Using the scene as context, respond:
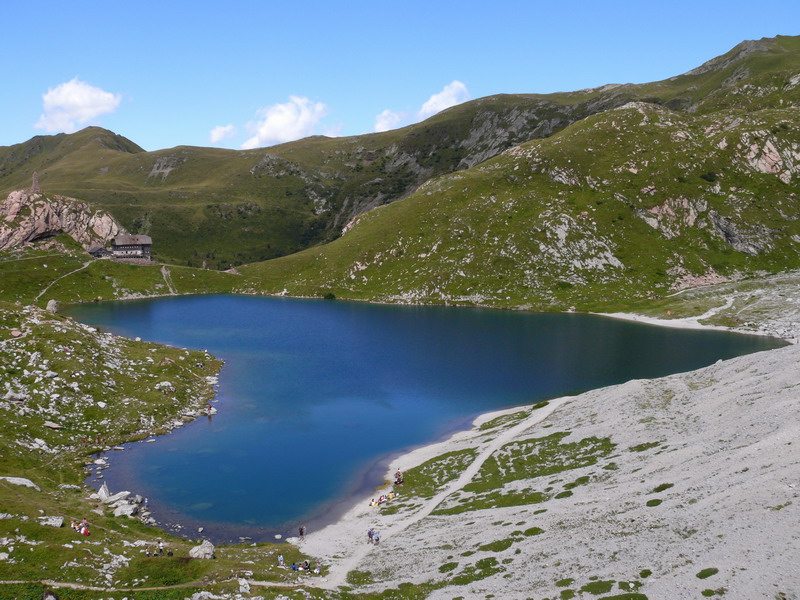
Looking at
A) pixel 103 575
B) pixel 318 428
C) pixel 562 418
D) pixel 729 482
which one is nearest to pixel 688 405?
pixel 562 418

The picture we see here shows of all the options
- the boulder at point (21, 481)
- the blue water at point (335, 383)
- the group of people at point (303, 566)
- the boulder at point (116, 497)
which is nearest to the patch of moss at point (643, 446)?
the blue water at point (335, 383)

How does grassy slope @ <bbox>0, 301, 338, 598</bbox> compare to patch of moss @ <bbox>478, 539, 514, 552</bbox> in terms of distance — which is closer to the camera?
grassy slope @ <bbox>0, 301, 338, 598</bbox>

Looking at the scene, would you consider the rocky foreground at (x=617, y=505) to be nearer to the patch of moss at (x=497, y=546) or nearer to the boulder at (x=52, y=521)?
the patch of moss at (x=497, y=546)

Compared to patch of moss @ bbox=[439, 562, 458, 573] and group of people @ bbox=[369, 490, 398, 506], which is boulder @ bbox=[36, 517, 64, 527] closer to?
group of people @ bbox=[369, 490, 398, 506]

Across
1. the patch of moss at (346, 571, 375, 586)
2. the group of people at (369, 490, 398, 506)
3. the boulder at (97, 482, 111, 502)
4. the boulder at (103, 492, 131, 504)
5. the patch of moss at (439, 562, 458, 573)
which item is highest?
the boulder at (97, 482, 111, 502)

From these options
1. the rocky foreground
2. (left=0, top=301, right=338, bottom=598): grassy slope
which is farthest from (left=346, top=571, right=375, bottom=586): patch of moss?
(left=0, top=301, right=338, bottom=598): grassy slope

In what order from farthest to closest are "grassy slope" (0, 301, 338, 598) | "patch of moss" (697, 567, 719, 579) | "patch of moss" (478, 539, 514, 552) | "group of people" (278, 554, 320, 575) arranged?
"group of people" (278, 554, 320, 575)
"patch of moss" (478, 539, 514, 552)
"grassy slope" (0, 301, 338, 598)
"patch of moss" (697, 567, 719, 579)

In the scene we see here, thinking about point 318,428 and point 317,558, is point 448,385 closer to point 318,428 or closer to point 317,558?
point 318,428
